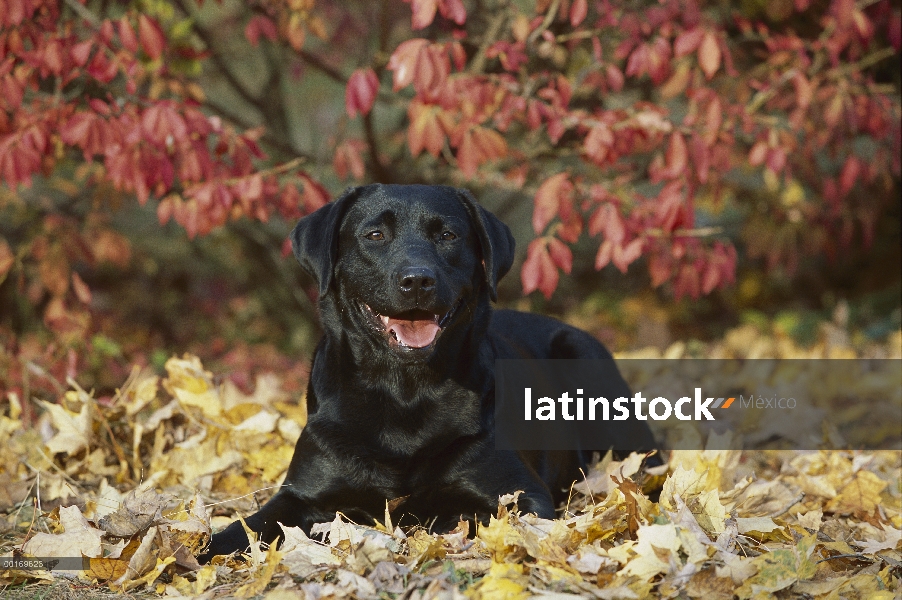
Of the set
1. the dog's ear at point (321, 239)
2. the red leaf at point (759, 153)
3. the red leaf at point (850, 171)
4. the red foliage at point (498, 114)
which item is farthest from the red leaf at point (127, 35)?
the red leaf at point (850, 171)

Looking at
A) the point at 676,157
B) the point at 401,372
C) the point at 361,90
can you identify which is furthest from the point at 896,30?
the point at 401,372

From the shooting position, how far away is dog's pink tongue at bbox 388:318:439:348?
2.90m

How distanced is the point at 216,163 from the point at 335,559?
223cm

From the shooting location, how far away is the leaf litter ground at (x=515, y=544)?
232cm

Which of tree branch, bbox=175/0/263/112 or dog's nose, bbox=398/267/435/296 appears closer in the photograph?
dog's nose, bbox=398/267/435/296

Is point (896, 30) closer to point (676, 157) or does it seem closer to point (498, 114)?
point (676, 157)

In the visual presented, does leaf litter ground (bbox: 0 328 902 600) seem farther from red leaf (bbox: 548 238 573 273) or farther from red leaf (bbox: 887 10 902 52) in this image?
red leaf (bbox: 887 10 902 52)

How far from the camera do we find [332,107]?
9578 mm

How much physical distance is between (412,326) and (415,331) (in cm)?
2

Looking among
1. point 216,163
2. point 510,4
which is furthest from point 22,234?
point 510,4

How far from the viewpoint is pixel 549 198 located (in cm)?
393

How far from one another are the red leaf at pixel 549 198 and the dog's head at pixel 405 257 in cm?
68

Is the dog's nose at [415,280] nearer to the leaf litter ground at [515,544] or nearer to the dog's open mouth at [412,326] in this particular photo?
the dog's open mouth at [412,326]

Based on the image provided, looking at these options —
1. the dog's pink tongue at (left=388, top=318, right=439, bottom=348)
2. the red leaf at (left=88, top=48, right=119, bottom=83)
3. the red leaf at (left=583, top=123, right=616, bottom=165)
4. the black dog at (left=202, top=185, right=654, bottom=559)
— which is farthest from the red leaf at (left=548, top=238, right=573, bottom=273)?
the red leaf at (left=88, top=48, right=119, bottom=83)
